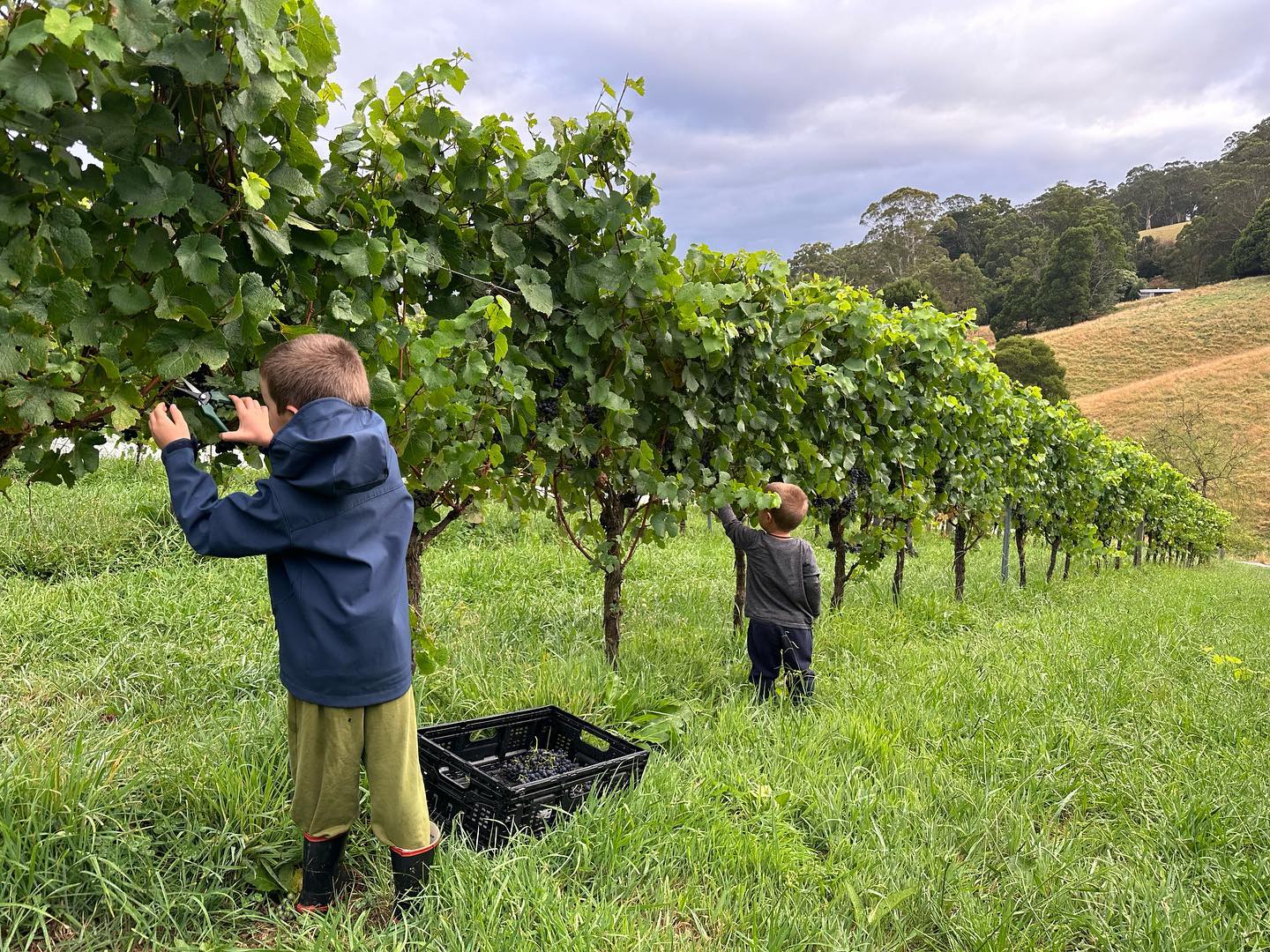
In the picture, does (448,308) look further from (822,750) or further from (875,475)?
(875,475)

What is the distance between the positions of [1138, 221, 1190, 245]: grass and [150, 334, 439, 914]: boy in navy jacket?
86.0 m

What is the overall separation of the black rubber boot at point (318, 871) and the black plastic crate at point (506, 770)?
482 millimetres

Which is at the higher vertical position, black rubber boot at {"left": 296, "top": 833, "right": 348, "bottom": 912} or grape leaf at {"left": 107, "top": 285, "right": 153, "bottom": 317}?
grape leaf at {"left": 107, "top": 285, "right": 153, "bottom": 317}

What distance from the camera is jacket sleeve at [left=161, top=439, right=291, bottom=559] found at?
1.87 metres

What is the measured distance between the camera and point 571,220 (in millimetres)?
3363

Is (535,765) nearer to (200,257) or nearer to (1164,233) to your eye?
(200,257)

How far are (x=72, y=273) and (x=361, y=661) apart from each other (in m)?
1.14

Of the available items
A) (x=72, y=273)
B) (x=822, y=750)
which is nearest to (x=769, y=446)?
(x=822, y=750)

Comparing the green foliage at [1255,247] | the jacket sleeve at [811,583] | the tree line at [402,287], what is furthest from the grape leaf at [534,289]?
the green foliage at [1255,247]

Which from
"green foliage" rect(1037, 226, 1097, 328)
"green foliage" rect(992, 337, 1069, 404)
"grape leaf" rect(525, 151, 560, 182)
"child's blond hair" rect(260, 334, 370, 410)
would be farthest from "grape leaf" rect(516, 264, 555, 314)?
"green foliage" rect(1037, 226, 1097, 328)

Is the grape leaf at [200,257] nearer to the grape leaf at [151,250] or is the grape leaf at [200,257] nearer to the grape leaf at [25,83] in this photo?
the grape leaf at [151,250]

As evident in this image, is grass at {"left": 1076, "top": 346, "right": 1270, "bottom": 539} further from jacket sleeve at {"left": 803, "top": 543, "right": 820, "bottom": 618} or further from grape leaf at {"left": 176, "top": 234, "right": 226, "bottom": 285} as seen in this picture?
grape leaf at {"left": 176, "top": 234, "right": 226, "bottom": 285}

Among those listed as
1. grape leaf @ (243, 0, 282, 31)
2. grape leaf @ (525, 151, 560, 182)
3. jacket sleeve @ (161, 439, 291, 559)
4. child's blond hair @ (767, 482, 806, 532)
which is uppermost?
grape leaf @ (525, 151, 560, 182)

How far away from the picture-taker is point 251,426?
Answer: 2.07 metres
